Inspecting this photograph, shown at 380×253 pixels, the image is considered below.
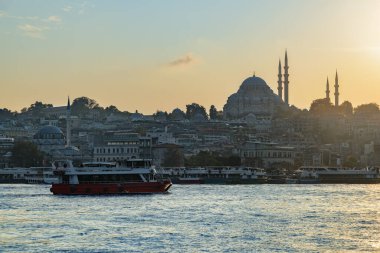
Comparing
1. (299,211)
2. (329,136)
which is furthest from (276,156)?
(299,211)

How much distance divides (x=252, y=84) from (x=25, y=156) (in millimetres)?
66702

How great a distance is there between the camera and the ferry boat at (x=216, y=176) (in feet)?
297

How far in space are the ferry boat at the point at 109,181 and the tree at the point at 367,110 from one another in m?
115

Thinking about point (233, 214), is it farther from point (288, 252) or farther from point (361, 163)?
point (361, 163)

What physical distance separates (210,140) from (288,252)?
11901 centimetres

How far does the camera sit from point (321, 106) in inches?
6772

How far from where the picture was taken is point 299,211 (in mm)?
47562

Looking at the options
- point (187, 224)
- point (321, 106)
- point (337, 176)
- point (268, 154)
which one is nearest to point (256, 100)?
point (321, 106)

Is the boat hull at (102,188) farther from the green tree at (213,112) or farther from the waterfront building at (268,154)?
the green tree at (213,112)

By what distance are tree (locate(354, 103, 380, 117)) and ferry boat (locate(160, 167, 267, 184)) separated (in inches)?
3229

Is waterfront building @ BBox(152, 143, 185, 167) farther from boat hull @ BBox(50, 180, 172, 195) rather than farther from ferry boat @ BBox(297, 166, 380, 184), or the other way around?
boat hull @ BBox(50, 180, 172, 195)

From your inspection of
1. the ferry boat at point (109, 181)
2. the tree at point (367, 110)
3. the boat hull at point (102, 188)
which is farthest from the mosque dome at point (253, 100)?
the boat hull at point (102, 188)

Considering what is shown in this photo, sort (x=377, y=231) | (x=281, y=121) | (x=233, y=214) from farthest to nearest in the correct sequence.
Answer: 1. (x=281, y=121)
2. (x=233, y=214)
3. (x=377, y=231)

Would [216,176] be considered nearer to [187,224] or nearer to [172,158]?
[172,158]
